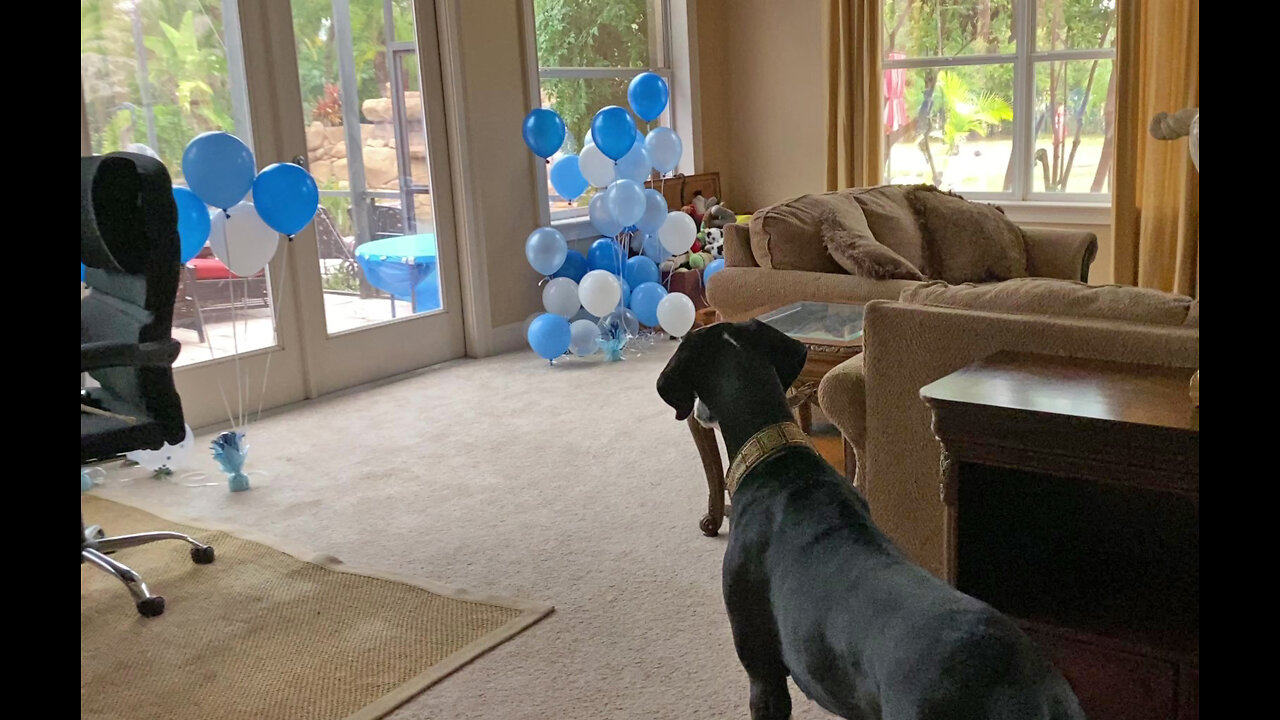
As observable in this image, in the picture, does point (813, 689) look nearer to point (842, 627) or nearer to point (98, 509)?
point (842, 627)

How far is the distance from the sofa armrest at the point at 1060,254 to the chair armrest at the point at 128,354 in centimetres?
327

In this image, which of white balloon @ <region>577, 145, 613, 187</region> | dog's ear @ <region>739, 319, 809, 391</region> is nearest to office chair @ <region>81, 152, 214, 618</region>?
dog's ear @ <region>739, 319, 809, 391</region>

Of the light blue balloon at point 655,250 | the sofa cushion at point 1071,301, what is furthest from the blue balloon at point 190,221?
the light blue balloon at point 655,250

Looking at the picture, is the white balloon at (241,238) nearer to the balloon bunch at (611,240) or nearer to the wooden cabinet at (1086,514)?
the balloon bunch at (611,240)

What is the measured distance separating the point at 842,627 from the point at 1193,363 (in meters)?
0.86

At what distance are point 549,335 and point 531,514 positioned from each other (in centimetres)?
178

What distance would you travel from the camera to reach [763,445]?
59.4 inches

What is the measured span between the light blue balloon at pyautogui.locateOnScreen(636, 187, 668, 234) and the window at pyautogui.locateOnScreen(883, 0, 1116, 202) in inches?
68.1

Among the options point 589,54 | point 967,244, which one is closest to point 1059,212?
point 967,244

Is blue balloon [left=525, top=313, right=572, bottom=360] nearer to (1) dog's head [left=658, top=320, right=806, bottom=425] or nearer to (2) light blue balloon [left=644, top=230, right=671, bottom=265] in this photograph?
(2) light blue balloon [left=644, top=230, right=671, bottom=265]

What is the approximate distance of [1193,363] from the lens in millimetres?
1676
